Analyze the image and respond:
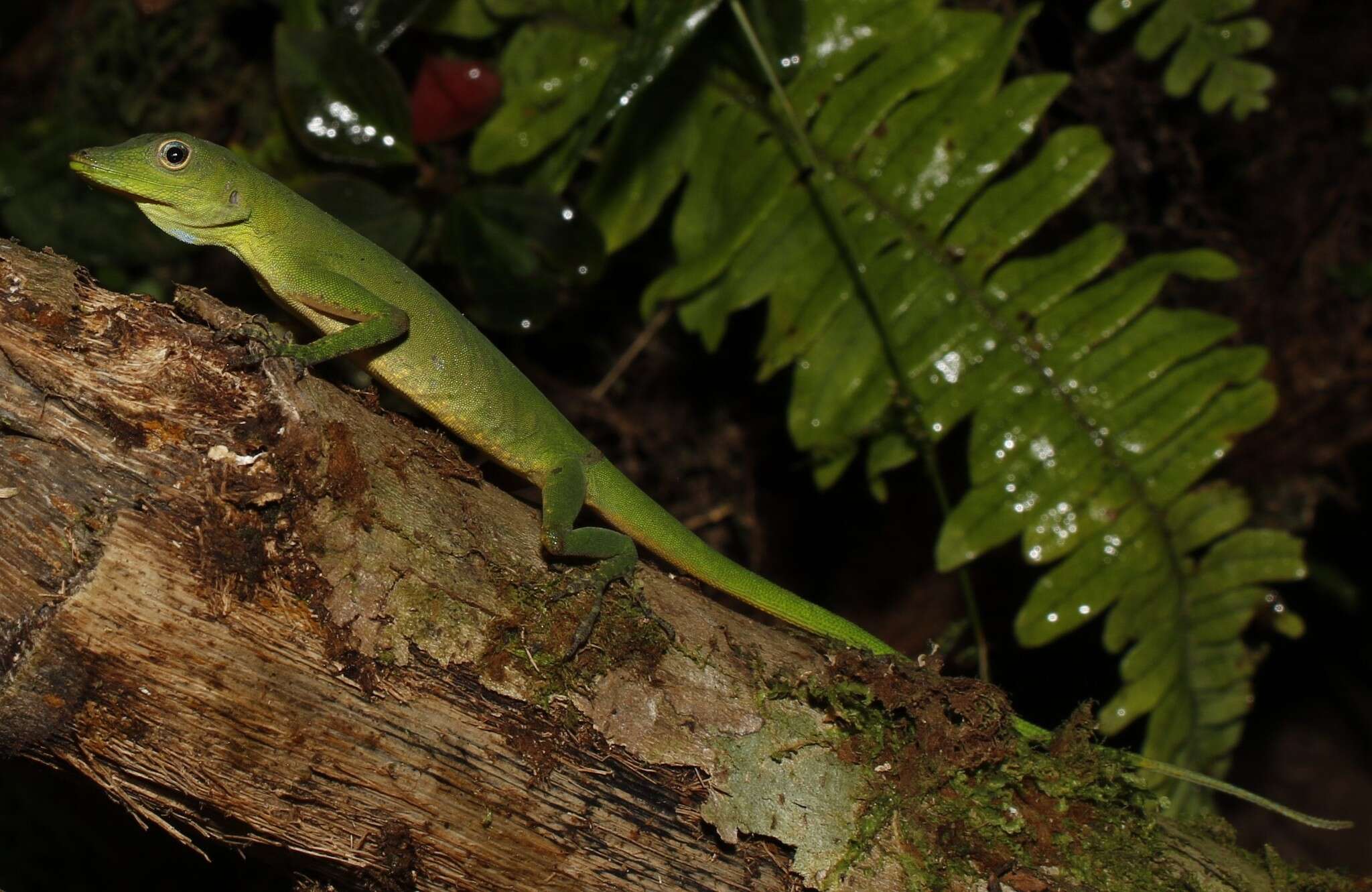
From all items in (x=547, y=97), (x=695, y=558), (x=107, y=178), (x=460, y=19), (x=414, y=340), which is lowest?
(x=695, y=558)

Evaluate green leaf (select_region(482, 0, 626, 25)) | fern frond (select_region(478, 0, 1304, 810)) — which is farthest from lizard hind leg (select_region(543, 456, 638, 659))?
green leaf (select_region(482, 0, 626, 25))

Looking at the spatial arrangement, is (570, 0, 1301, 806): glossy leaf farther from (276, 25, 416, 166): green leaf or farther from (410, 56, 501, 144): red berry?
(276, 25, 416, 166): green leaf

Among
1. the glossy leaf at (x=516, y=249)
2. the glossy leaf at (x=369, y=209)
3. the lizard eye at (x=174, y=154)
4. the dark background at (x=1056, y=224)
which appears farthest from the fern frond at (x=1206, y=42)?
the lizard eye at (x=174, y=154)

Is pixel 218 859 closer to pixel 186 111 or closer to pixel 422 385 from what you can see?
pixel 422 385

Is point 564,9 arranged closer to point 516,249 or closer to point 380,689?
point 516,249

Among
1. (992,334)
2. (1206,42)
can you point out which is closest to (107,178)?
(992,334)

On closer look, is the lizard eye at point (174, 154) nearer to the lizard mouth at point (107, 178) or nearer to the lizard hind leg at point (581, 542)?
the lizard mouth at point (107, 178)
